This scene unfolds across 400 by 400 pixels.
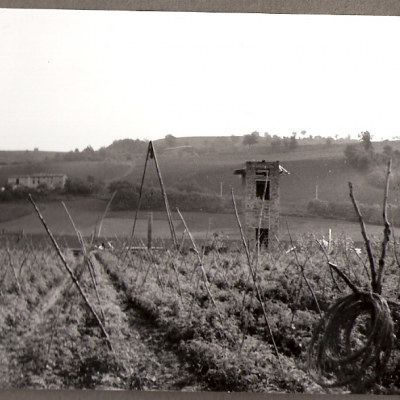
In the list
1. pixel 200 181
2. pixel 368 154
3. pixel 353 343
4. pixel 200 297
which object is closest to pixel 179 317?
pixel 200 297

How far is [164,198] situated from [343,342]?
112 centimetres

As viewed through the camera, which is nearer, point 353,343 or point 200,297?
point 353,343

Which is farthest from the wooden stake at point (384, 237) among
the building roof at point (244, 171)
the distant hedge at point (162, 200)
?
the distant hedge at point (162, 200)

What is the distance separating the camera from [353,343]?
8.77 ft

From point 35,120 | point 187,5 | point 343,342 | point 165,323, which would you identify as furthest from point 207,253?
point 187,5

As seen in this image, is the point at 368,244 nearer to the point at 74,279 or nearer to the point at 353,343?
the point at 353,343

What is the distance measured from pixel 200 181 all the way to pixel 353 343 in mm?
1082

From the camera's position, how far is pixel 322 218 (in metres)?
2.78

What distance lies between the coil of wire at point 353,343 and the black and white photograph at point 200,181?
11 mm

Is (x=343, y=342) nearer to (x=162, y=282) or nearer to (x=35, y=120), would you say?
(x=162, y=282)

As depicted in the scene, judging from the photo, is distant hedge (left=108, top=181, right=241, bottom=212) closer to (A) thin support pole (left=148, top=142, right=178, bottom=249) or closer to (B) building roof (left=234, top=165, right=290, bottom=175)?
(A) thin support pole (left=148, top=142, right=178, bottom=249)

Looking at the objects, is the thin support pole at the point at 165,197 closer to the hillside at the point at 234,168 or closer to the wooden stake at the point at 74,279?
the hillside at the point at 234,168

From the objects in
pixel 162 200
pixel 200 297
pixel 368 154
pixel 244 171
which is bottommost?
pixel 200 297

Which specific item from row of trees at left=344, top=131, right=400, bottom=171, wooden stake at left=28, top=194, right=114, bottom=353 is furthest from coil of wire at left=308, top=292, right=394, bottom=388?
wooden stake at left=28, top=194, right=114, bottom=353
